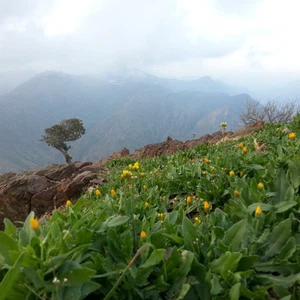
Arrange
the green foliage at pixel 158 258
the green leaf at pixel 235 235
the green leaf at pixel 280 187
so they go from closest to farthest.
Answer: the green foliage at pixel 158 258 → the green leaf at pixel 235 235 → the green leaf at pixel 280 187

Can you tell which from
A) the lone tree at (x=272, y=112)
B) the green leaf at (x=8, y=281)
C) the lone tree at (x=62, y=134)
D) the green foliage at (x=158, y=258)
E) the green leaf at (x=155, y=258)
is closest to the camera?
the green leaf at (x=8, y=281)

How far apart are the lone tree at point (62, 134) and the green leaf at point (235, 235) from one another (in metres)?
40.5

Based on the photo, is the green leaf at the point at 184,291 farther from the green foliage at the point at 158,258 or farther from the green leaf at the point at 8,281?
the green leaf at the point at 8,281

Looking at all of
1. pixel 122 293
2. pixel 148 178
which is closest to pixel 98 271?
pixel 122 293

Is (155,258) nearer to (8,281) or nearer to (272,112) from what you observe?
(8,281)

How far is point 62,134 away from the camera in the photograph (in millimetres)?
43062

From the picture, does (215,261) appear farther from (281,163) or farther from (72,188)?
(72,188)

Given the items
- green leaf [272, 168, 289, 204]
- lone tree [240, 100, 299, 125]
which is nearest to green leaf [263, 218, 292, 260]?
green leaf [272, 168, 289, 204]

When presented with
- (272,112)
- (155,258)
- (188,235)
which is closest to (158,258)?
(155,258)

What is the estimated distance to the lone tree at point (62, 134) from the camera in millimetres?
42156

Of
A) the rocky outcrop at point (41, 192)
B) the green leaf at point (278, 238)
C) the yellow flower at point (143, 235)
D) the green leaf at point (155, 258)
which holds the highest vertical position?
the yellow flower at point (143, 235)

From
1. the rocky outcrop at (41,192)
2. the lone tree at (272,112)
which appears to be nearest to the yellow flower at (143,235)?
the rocky outcrop at (41,192)

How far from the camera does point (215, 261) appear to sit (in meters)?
1.61

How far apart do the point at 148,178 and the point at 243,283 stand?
316 centimetres
